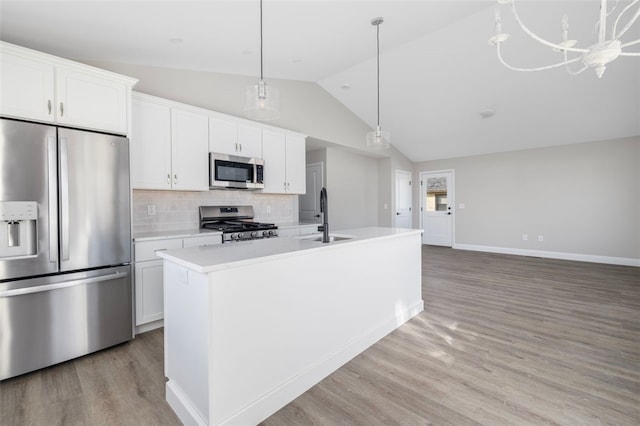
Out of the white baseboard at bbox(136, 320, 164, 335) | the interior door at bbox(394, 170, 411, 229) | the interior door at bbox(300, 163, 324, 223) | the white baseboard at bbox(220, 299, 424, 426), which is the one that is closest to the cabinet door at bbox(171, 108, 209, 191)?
the white baseboard at bbox(136, 320, 164, 335)

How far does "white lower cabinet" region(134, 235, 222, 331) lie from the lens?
2.71 m

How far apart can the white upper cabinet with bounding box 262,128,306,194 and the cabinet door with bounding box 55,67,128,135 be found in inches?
74.2

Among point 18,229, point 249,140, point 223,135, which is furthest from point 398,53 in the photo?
point 18,229

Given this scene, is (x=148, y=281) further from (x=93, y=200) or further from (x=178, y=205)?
(x=178, y=205)

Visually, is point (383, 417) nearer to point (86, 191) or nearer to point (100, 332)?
point (100, 332)

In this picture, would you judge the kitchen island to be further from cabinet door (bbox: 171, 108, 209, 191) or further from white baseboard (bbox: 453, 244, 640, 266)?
white baseboard (bbox: 453, 244, 640, 266)

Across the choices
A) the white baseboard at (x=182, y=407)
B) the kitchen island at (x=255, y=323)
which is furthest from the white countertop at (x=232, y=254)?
the white baseboard at (x=182, y=407)

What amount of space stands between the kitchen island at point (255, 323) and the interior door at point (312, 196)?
371cm

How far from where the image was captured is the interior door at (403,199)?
755 centimetres

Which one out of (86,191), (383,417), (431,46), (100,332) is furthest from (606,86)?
(100,332)

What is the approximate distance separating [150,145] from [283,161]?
1.85 m

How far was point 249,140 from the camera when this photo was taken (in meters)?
3.98

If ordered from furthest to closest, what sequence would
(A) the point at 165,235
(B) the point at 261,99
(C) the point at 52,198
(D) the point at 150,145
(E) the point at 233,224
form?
(E) the point at 233,224 < (D) the point at 150,145 < (A) the point at 165,235 < (B) the point at 261,99 < (C) the point at 52,198

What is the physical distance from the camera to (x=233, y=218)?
157 inches
